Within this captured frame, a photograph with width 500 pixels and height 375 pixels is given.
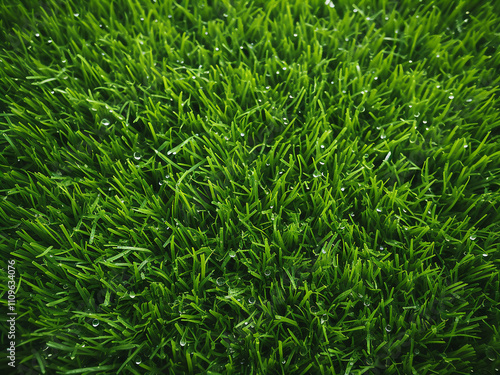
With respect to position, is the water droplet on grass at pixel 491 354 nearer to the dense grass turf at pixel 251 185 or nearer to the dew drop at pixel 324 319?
the dense grass turf at pixel 251 185

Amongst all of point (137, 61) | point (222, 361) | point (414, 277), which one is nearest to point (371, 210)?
point (414, 277)

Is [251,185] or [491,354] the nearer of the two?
[491,354]

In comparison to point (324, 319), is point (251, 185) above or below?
above

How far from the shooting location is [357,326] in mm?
1284

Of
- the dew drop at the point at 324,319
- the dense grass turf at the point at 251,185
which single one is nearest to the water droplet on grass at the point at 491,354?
the dense grass turf at the point at 251,185

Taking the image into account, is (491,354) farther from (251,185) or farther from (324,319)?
(251,185)

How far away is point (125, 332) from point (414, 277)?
1.04 metres

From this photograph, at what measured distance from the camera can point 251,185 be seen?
146cm

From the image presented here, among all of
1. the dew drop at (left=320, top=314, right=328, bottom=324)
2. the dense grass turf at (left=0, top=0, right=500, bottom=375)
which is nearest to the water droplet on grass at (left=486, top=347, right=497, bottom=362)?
the dense grass turf at (left=0, top=0, right=500, bottom=375)

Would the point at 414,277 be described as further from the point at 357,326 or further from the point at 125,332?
the point at 125,332

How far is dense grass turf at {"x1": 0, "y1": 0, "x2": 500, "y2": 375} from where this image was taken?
4.18 ft

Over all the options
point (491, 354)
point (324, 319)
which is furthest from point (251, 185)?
point (491, 354)

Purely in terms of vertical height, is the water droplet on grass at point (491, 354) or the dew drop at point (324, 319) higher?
the water droplet on grass at point (491, 354)

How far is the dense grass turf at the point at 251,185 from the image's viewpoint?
4.18 feet
